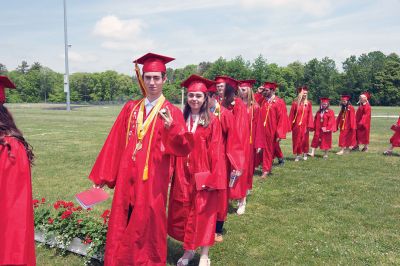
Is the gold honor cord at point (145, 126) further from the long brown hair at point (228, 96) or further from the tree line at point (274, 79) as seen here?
the tree line at point (274, 79)

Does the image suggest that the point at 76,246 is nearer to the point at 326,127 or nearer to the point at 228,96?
the point at 228,96

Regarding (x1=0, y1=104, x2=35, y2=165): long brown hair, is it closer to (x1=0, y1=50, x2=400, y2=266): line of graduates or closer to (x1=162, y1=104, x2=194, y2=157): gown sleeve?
(x1=0, y1=50, x2=400, y2=266): line of graduates

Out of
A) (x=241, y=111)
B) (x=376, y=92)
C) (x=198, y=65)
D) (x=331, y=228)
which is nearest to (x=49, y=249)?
(x=241, y=111)

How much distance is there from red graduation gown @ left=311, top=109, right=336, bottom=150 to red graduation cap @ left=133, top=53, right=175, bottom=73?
1052cm

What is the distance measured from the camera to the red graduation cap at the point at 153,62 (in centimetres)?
402

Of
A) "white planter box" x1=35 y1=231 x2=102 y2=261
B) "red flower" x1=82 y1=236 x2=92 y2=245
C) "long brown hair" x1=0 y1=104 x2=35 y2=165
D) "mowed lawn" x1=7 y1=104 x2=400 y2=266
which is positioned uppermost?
"long brown hair" x1=0 y1=104 x2=35 y2=165

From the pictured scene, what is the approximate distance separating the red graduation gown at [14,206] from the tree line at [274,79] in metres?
64.9

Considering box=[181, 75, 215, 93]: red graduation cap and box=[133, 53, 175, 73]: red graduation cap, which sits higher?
box=[133, 53, 175, 73]: red graduation cap

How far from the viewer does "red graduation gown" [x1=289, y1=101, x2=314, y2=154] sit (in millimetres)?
12609

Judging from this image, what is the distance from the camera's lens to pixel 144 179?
3736 millimetres

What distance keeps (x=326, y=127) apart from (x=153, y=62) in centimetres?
1068

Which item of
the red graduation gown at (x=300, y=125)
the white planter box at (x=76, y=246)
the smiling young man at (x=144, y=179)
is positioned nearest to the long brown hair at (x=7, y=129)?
the smiling young man at (x=144, y=179)

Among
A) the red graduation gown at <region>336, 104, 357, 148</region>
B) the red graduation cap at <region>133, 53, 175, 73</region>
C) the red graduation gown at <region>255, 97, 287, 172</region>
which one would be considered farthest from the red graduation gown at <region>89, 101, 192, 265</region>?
the red graduation gown at <region>336, 104, 357, 148</region>

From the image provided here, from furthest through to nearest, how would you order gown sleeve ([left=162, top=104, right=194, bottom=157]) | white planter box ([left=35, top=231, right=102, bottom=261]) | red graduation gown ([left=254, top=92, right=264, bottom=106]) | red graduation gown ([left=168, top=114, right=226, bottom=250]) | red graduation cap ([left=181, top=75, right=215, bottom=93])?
red graduation gown ([left=254, top=92, right=264, bottom=106]) → white planter box ([left=35, top=231, right=102, bottom=261]) → red graduation cap ([left=181, top=75, right=215, bottom=93]) → red graduation gown ([left=168, top=114, right=226, bottom=250]) → gown sleeve ([left=162, top=104, right=194, bottom=157])
